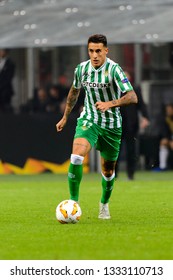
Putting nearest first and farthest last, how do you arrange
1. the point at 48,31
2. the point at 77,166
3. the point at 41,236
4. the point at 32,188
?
the point at 41,236, the point at 77,166, the point at 32,188, the point at 48,31

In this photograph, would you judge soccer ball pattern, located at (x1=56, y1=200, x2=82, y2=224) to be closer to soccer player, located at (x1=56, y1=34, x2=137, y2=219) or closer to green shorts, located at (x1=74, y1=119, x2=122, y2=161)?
soccer player, located at (x1=56, y1=34, x2=137, y2=219)

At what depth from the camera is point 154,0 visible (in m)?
26.7

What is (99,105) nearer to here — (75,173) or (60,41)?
(75,173)

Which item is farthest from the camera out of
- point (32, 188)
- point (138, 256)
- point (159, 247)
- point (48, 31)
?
point (48, 31)

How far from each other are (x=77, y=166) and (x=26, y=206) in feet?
11.3

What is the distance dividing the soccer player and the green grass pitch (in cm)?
77

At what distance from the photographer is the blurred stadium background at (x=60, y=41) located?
25859 mm

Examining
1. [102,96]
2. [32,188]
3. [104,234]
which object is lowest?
[32,188]

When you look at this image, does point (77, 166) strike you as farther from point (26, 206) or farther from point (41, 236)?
point (26, 206)

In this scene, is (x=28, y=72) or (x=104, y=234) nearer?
(x=104, y=234)

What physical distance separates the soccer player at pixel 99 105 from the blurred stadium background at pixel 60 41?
10.8 meters

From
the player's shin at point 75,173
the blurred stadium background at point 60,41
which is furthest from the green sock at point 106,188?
the blurred stadium background at point 60,41

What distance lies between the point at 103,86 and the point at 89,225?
1.71 meters

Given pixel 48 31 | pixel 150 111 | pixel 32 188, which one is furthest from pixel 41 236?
pixel 150 111
